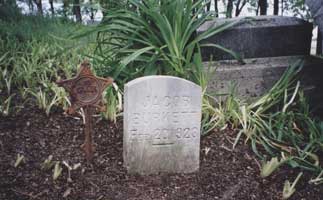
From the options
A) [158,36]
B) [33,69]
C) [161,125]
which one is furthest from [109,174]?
[33,69]

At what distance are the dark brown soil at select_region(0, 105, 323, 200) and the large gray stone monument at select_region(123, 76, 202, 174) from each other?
7cm

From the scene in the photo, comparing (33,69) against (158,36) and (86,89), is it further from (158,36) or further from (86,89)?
(86,89)

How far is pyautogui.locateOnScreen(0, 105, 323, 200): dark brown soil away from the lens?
215cm

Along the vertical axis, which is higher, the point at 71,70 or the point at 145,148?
the point at 71,70

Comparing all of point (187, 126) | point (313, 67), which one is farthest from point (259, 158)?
→ point (313, 67)

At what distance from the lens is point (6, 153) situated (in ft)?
7.96

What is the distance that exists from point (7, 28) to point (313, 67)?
12.4ft

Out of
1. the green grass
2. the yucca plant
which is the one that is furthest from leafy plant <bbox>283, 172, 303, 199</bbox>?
the green grass

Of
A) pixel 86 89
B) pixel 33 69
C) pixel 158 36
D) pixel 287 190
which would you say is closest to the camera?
pixel 287 190

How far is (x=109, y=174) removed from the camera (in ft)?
7.56

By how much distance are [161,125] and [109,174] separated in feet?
1.33

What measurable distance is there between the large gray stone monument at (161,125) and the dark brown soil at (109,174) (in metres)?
0.07

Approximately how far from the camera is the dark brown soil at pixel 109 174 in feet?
7.05

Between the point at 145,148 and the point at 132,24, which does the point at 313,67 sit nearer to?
the point at 132,24
